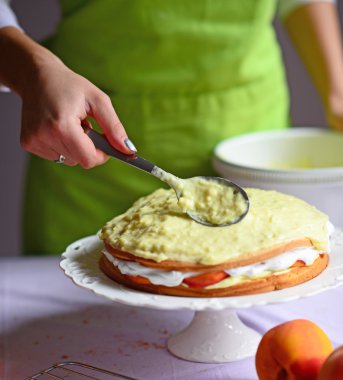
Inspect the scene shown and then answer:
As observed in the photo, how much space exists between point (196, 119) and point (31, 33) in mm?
1051

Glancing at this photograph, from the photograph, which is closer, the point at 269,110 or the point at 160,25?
the point at 160,25

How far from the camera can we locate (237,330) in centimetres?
111

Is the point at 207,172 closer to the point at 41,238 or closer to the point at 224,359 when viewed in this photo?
the point at 41,238

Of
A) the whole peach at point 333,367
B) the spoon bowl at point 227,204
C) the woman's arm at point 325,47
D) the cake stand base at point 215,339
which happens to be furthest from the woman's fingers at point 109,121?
the woman's arm at point 325,47

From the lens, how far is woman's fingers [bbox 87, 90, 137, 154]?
1044 mm

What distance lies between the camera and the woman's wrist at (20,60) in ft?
3.64

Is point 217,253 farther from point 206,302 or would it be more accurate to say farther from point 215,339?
point 215,339

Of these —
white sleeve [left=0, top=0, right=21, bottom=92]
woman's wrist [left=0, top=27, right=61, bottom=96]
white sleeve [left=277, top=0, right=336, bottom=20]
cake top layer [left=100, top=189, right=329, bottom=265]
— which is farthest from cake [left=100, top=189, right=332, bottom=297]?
white sleeve [left=277, top=0, right=336, bottom=20]

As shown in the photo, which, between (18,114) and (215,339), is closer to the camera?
(215,339)

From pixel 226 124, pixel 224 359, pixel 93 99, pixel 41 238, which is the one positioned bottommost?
pixel 41 238

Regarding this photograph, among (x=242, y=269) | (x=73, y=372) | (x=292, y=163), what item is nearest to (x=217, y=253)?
(x=242, y=269)

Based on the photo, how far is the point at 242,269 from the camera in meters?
0.96

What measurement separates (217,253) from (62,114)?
0.94 feet

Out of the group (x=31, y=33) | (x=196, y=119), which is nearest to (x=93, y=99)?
(x=196, y=119)
